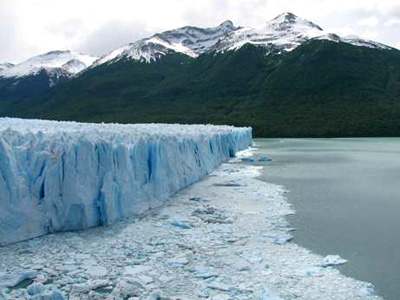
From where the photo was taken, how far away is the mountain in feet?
330

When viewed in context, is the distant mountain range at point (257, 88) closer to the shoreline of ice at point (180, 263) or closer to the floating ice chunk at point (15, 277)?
the shoreline of ice at point (180, 263)

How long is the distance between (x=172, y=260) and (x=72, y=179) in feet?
7.38

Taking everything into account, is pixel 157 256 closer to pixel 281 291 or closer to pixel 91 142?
pixel 281 291

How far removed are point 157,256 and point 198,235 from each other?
109 cm

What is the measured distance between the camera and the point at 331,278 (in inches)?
205

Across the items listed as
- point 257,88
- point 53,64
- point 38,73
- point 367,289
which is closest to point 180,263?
point 367,289

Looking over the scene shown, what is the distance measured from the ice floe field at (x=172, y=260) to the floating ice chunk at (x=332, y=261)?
1 cm

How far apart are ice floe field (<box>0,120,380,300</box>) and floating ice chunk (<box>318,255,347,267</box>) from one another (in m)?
0.01

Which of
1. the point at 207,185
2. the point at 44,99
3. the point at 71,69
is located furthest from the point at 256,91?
the point at 71,69

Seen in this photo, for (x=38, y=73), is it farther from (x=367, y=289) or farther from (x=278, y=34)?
(x=367, y=289)

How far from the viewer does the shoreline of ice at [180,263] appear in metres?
4.80

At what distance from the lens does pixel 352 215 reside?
834cm

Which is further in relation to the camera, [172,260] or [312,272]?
[172,260]

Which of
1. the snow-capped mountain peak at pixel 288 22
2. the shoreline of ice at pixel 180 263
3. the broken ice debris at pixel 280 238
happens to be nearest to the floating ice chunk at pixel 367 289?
the shoreline of ice at pixel 180 263
